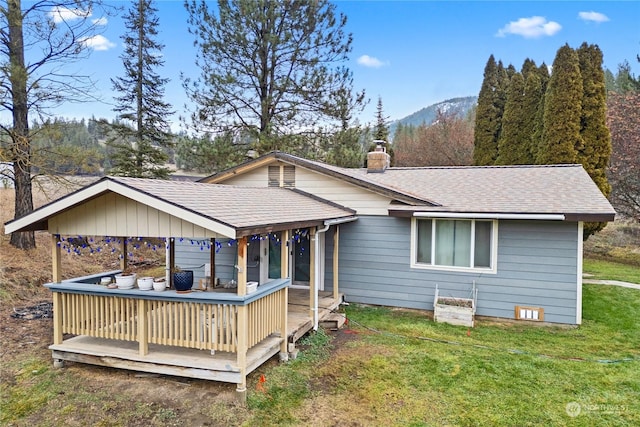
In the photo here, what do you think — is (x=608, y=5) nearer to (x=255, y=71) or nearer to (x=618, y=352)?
(x=255, y=71)

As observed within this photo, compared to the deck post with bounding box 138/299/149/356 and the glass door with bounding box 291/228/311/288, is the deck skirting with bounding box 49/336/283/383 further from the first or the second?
the glass door with bounding box 291/228/311/288

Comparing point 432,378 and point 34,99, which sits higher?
point 34,99

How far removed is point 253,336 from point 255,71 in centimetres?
1296

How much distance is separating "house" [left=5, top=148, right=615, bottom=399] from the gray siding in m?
0.02

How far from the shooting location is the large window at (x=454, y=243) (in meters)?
7.51

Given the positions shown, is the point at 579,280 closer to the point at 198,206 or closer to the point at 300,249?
the point at 300,249

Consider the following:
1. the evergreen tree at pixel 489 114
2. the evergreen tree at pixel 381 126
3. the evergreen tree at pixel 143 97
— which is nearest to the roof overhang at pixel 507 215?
the evergreen tree at pixel 143 97

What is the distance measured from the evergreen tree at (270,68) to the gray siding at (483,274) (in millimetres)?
7975

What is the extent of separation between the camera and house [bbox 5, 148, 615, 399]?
456 centimetres

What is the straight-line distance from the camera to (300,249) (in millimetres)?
8648

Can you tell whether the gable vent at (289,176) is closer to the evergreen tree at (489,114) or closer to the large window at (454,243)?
the large window at (454,243)

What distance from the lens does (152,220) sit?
4.62m

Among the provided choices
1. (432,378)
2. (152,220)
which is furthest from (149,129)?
(432,378)

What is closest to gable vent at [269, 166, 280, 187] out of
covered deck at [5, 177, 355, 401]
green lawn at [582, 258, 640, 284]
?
covered deck at [5, 177, 355, 401]
